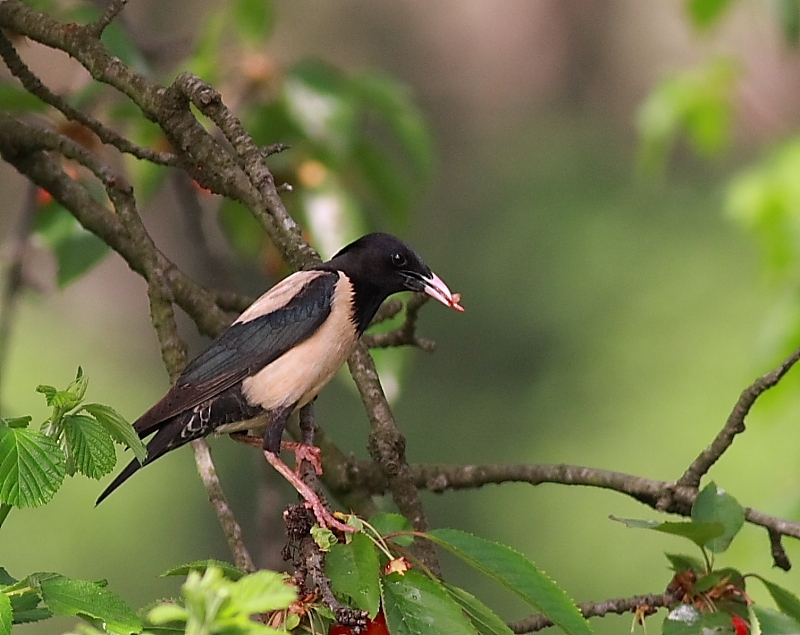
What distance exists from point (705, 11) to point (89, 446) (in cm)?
300

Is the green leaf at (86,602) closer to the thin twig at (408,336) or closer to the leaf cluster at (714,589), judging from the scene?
the leaf cluster at (714,589)

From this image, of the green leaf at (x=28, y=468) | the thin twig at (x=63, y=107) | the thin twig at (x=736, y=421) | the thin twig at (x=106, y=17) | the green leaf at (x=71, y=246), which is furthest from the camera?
the green leaf at (x=71, y=246)

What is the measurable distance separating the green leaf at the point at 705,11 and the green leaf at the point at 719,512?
2.22 meters

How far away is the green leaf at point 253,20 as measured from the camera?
404cm

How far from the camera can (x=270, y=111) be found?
4.05 metres

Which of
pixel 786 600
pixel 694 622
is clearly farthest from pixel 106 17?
pixel 786 600

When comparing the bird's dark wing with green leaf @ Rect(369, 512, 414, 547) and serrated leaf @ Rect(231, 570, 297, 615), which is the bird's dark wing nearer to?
green leaf @ Rect(369, 512, 414, 547)

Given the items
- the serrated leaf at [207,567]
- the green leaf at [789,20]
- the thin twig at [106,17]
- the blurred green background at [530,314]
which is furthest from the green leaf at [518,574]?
the blurred green background at [530,314]

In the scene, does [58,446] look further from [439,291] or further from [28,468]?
[439,291]

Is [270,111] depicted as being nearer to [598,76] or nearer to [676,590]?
[676,590]

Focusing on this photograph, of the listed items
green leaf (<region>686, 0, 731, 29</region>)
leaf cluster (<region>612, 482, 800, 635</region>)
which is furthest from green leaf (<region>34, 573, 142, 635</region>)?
green leaf (<region>686, 0, 731, 29</region>)

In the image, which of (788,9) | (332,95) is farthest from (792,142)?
(332,95)

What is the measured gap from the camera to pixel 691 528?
2.16 meters

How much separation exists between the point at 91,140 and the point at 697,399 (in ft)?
23.4
